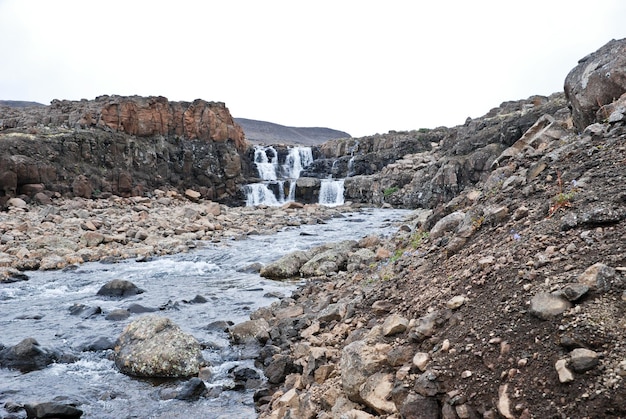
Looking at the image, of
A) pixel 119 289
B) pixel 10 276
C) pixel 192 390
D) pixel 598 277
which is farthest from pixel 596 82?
pixel 10 276

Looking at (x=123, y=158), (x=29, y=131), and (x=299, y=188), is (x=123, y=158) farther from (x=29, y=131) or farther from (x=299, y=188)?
(x=299, y=188)

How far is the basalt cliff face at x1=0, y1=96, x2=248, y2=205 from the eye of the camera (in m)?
27.0

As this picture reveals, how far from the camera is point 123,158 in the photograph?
32.8m

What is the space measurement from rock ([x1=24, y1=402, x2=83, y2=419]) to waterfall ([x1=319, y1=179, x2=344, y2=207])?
119 feet

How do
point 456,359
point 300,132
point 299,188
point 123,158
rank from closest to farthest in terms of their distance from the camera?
point 456,359, point 123,158, point 299,188, point 300,132

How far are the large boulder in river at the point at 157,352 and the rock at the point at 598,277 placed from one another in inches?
201

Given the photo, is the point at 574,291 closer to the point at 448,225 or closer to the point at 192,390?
the point at 448,225

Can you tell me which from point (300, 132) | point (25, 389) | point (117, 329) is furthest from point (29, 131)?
point (300, 132)

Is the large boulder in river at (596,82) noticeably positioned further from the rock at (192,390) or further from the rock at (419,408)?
the rock at (192,390)

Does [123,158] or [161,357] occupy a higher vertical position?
[123,158]

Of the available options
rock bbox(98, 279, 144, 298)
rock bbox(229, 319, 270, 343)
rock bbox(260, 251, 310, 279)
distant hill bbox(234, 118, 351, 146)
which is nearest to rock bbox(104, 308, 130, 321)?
rock bbox(98, 279, 144, 298)

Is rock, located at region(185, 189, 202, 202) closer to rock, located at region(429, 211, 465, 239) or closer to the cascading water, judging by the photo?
the cascading water

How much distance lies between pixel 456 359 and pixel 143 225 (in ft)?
65.3

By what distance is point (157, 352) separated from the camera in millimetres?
6371
